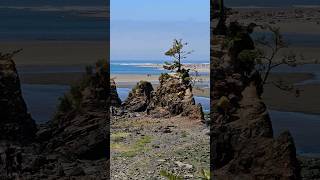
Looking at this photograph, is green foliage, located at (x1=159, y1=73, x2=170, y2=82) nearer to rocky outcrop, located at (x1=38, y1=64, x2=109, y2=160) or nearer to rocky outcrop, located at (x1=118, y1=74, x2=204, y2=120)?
rocky outcrop, located at (x1=118, y1=74, x2=204, y2=120)

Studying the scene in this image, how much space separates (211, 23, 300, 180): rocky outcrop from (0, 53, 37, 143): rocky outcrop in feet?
5.50

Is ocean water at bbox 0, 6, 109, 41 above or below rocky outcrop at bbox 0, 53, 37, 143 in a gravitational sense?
above

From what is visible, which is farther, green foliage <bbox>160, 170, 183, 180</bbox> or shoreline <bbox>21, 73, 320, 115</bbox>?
green foliage <bbox>160, 170, 183, 180</bbox>

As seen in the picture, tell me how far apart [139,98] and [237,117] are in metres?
1.13

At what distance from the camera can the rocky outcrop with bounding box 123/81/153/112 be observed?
568 cm

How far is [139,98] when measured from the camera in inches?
226

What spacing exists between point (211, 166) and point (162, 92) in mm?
1052

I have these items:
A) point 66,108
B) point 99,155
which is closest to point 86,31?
point 66,108

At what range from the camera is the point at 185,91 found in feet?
18.9

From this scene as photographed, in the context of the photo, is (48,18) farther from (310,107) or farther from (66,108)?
(310,107)

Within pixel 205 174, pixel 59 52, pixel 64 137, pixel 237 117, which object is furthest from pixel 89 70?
pixel 205 174

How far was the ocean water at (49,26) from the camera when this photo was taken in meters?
4.89

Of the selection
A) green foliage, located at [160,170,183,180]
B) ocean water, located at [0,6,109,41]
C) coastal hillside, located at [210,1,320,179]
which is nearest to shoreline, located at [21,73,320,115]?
coastal hillside, located at [210,1,320,179]

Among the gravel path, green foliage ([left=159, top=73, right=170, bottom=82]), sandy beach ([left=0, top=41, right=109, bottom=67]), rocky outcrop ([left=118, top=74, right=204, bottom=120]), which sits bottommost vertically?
the gravel path
